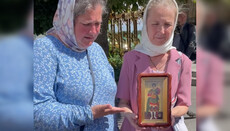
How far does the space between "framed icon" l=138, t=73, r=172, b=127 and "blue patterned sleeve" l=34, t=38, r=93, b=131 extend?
286 mm

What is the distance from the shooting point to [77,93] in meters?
1.80

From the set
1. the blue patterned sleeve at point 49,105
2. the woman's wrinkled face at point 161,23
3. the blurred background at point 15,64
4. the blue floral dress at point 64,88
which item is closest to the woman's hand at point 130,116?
the blue floral dress at point 64,88

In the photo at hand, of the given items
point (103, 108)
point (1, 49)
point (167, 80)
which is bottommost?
point (103, 108)

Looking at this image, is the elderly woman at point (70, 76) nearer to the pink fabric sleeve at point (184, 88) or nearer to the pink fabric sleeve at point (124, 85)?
the pink fabric sleeve at point (124, 85)

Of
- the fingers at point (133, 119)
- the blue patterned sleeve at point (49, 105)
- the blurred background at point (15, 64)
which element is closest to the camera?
the blurred background at point (15, 64)

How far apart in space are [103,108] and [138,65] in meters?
0.38

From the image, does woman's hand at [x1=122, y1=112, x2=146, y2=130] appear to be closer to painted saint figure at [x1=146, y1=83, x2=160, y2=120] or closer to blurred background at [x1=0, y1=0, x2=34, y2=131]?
painted saint figure at [x1=146, y1=83, x2=160, y2=120]

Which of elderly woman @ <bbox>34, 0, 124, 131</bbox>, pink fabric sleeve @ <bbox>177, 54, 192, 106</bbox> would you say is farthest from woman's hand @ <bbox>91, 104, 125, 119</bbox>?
pink fabric sleeve @ <bbox>177, 54, 192, 106</bbox>

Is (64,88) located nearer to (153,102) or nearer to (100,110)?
(100,110)

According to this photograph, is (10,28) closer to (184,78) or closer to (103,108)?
(103,108)

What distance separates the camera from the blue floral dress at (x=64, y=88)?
5.66ft

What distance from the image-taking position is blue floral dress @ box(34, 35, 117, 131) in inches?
67.9

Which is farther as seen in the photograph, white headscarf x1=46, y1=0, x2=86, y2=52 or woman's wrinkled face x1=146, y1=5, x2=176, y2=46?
woman's wrinkled face x1=146, y1=5, x2=176, y2=46

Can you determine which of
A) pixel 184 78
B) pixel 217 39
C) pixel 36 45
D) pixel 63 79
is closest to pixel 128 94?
pixel 184 78
